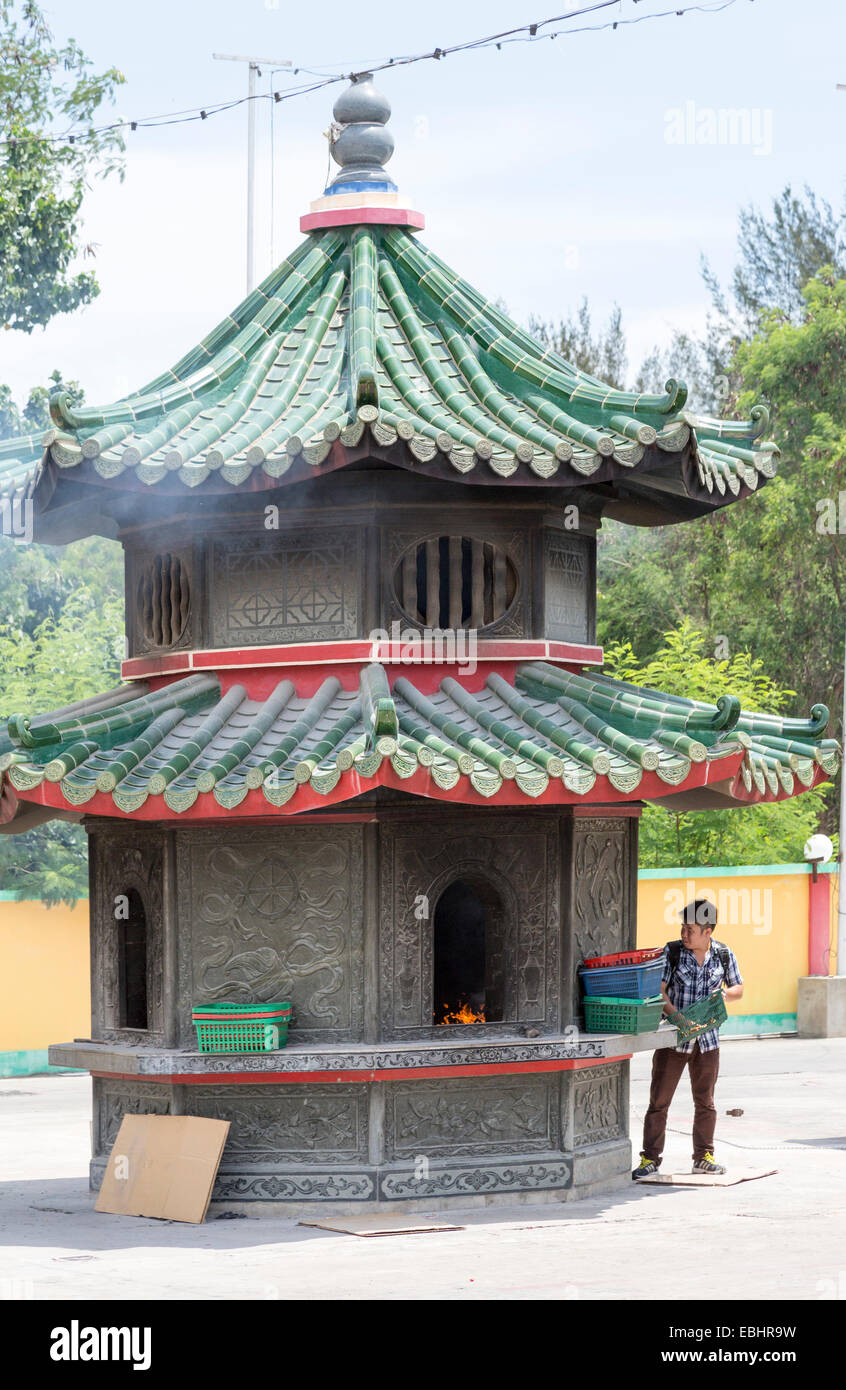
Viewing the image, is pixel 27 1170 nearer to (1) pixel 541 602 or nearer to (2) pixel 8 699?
(1) pixel 541 602

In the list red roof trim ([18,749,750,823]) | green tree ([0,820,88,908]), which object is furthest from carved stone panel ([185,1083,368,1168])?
green tree ([0,820,88,908])

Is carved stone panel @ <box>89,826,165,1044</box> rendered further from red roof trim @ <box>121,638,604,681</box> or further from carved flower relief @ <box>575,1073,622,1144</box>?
carved flower relief @ <box>575,1073,622,1144</box>

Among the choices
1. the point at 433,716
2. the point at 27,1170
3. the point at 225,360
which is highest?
the point at 225,360

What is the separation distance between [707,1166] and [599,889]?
2066mm

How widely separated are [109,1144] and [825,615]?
81.1ft

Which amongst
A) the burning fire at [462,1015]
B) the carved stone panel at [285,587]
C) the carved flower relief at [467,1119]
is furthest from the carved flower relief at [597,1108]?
the carved stone panel at [285,587]

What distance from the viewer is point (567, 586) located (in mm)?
12969

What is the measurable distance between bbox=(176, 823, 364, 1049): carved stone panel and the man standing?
92.1 inches

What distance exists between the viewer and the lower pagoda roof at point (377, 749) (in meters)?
10.7

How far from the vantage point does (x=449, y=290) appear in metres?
13.2

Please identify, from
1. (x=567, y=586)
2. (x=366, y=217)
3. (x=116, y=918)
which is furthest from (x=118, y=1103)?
(x=366, y=217)

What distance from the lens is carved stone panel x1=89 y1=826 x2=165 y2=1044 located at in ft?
40.0
